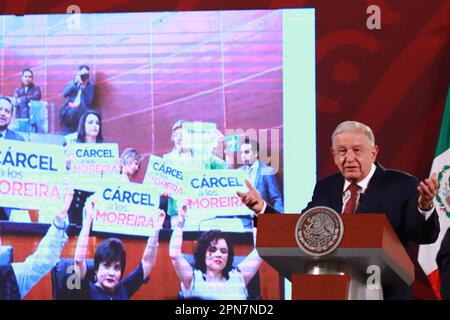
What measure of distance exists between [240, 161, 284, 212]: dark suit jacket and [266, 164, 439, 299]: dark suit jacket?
2026mm

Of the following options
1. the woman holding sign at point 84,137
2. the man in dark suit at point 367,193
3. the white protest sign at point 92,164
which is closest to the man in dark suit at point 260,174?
the white protest sign at point 92,164

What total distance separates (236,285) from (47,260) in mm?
1161

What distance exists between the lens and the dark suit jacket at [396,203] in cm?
322

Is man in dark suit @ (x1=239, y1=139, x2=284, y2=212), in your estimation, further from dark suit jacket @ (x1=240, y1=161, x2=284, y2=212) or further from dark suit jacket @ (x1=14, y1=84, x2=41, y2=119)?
dark suit jacket @ (x1=14, y1=84, x2=41, y2=119)

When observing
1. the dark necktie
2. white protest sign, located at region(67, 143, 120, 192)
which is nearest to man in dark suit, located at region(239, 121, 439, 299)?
the dark necktie

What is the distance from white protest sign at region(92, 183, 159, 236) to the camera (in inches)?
225

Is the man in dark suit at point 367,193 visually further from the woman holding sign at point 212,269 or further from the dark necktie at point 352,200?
the woman holding sign at point 212,269

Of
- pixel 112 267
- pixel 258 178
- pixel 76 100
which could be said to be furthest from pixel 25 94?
pixel 258 178

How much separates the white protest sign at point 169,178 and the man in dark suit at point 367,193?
2.21 metres

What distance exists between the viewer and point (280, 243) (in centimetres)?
285

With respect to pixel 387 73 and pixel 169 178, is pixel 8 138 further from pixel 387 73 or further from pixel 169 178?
pixel 387 73

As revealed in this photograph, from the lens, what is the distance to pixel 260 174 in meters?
5.66

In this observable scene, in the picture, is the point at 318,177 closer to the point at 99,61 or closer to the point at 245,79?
the point at 245,79

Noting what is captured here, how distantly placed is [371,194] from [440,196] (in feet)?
7.38
